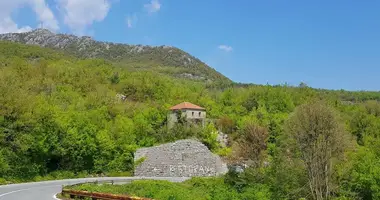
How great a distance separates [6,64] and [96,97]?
2710cm

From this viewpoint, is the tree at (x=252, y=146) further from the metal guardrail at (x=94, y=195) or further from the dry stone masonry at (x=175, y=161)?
the metal guardrail at (x=94, y=195)

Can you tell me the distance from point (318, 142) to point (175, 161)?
20222 millimetres

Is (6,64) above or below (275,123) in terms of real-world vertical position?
above

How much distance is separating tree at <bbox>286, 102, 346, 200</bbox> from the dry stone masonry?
655 inches

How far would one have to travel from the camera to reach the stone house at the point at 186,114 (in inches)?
2331

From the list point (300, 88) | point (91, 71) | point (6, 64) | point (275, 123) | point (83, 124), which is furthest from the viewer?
point (300, 88)

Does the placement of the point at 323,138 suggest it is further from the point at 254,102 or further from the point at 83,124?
the point at 254,102

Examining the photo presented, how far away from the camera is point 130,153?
162 ft

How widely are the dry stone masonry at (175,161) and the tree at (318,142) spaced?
1664cm

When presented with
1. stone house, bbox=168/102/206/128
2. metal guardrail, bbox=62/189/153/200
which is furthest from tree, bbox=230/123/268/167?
metal guardrail, bbox=62/189/153/200

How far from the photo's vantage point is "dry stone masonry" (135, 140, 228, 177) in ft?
153

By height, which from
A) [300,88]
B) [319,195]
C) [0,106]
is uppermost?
[300,88]

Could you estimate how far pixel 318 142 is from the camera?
3009cm

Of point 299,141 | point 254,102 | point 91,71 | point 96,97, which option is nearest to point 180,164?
point 299,141
